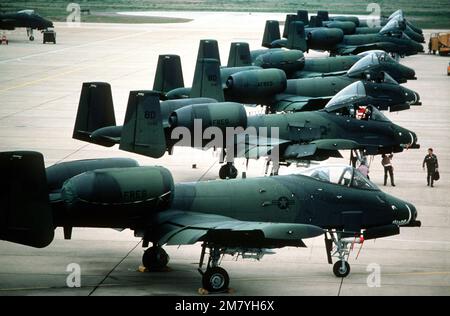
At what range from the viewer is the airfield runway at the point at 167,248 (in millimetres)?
23234

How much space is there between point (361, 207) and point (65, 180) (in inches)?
273

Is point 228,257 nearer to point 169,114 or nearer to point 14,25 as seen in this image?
point 169,114

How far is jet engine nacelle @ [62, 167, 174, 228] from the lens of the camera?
2175 cm

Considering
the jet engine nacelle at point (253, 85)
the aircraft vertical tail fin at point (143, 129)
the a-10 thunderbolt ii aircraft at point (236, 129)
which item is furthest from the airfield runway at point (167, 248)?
the jet engine nacelle at point (253, 85)

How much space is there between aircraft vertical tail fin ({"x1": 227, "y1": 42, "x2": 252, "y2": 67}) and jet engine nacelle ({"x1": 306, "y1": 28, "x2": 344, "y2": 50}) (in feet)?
72.3

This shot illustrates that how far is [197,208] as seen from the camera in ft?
78.0

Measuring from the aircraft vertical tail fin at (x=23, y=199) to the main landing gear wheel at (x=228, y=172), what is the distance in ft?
53.2

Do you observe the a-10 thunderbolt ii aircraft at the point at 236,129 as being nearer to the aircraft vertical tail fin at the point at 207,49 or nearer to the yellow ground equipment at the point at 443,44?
the aircraft vertical tail fin at the point at 207,49

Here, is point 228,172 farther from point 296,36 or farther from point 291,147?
point 296,36

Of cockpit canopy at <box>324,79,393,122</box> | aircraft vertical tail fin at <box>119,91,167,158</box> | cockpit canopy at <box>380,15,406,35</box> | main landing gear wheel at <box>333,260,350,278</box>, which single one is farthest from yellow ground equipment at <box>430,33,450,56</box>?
main landing gear wheel at <box>333,260,350,278</box>

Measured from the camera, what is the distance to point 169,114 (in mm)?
35469

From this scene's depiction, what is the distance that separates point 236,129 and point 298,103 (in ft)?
35.3

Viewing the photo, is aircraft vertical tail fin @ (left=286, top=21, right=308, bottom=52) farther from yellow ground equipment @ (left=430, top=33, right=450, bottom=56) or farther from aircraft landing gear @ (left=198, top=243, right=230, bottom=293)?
aircraft landing gear @ (left=198, top=243, right=230, bottom=293)

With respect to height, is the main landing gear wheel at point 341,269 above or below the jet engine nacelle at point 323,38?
above
